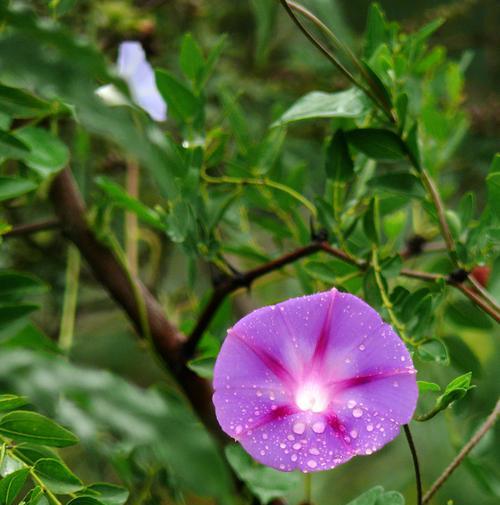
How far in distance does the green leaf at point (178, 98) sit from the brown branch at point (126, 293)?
150 mm

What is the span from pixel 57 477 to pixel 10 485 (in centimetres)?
3

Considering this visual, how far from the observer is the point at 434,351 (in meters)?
0.37

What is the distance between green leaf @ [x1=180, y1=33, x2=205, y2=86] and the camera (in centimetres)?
47

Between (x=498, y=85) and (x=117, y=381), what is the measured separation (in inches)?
45.3

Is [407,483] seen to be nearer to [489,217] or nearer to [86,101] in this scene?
[489,217]

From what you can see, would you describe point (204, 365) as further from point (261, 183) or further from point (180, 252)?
point (180, 252)

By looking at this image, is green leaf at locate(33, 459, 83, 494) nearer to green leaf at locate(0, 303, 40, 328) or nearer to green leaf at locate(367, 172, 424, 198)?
green leaf at locate(0, 303, 40, 328)

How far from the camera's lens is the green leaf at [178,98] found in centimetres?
45

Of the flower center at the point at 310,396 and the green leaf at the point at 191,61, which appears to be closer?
the flower center at the point at 310,396

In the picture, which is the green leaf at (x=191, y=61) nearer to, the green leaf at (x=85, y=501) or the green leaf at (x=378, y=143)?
the green leaf at (x=378, y=143)

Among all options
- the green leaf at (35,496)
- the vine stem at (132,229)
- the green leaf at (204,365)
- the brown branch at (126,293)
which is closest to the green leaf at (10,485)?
the green leaf at (35,496)

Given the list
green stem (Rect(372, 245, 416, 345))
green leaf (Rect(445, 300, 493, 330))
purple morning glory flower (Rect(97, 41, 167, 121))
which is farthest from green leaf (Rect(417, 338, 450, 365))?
purple morning glory flower (Rect(97, 41, 167, 121))

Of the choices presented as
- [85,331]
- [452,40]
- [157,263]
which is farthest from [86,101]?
[452,40]

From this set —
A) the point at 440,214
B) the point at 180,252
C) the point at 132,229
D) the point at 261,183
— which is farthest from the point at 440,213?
the point at 180,252
